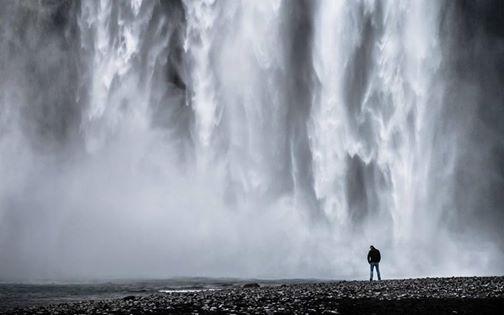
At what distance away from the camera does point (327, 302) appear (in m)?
18.8

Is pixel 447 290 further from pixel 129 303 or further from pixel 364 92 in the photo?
pixel 364 92

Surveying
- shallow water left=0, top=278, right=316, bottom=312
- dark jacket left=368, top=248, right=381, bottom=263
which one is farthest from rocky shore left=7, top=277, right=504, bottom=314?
dark jacket left=368, top=248, right=381, bottom=263

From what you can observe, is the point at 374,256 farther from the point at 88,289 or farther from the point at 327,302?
the point at 88,289

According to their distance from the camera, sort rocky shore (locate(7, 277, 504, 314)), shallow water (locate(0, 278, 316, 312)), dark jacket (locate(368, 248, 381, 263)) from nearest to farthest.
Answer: rocky shore (locate(7, 277, 504, 314))
shallow water (locate(0, 278, 316, 312))
dark jacket (locate(368, 248, 381, 263))

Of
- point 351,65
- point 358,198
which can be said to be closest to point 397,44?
point 351,65

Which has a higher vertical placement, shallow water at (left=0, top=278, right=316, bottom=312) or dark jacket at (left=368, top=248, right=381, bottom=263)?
dark jacket at (left=368, top=248, right=381, bottom=263)

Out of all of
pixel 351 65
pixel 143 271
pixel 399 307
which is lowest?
pixel 399 307

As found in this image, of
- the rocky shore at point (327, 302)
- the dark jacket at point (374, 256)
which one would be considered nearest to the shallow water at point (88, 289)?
the rocky shore at point (327, 302)

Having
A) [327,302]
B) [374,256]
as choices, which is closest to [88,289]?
[327,302]

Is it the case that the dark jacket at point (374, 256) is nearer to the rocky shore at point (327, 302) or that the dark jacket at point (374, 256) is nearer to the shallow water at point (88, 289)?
the rocky shore at point (327, 302)

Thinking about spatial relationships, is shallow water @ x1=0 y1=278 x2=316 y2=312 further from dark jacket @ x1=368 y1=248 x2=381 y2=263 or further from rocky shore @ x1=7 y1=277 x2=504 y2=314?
dark jacket @ x1=368 y1=248 x2=381 y2=263

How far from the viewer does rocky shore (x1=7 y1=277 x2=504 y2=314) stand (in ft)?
56.1

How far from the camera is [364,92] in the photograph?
136 ft

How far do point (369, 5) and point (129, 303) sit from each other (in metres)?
31.0
